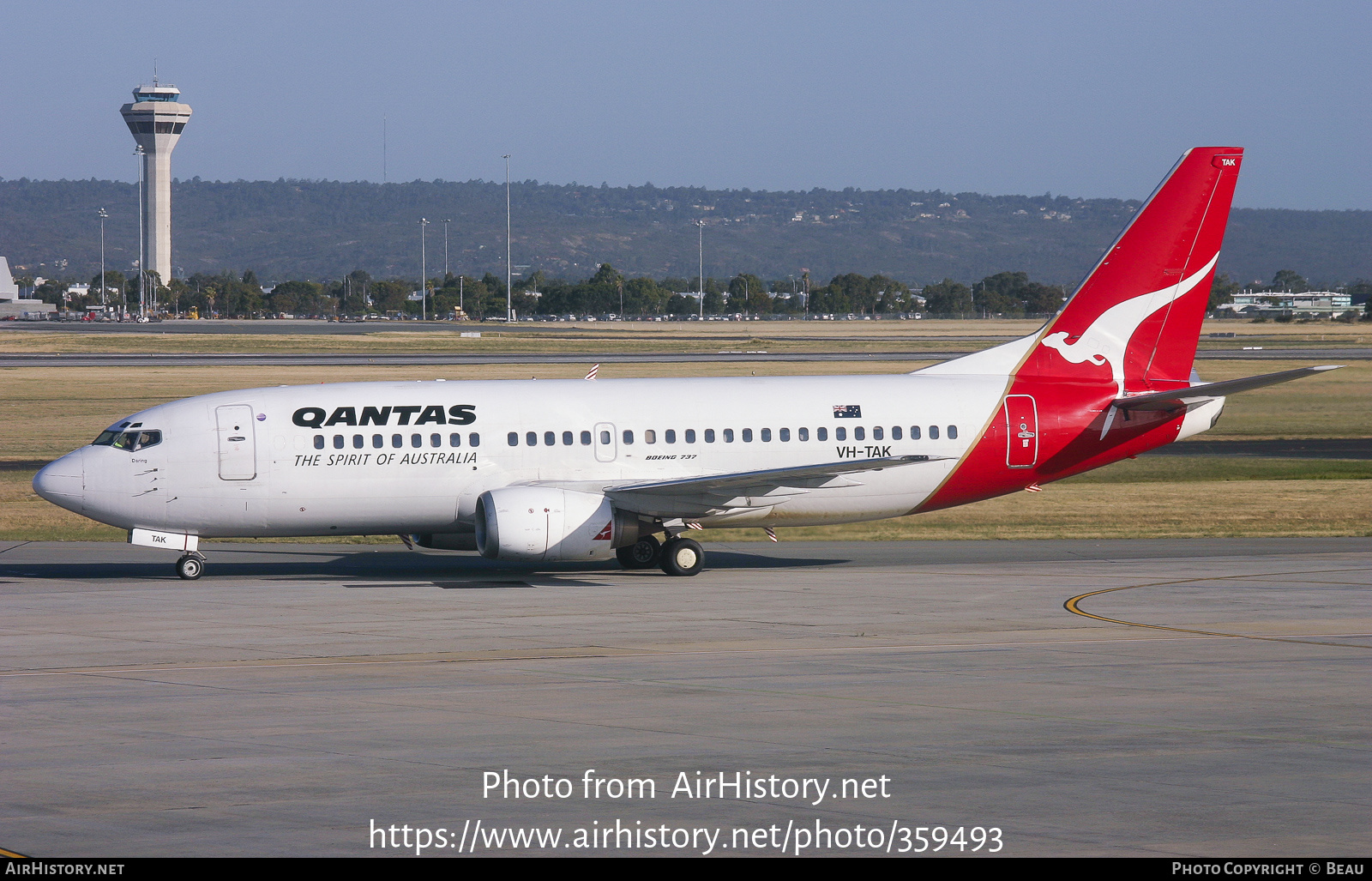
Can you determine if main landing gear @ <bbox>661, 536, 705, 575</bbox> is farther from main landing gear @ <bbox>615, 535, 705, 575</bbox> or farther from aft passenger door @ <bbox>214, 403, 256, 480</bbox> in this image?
aft passenger door @ <bbox>214, 403, 256, 480</bbox>

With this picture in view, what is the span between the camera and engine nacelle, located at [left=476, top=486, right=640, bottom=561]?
26.3 metres

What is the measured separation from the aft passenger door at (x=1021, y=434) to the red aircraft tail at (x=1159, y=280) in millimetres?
1870

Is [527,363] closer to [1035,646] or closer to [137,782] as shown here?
[1035,646]

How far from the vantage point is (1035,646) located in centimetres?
2006

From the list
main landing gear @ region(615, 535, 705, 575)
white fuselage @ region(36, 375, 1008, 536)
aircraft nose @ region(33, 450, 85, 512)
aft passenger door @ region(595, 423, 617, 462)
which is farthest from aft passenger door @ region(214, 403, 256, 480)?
main landing gear @ region(615, 535, 705, 575)

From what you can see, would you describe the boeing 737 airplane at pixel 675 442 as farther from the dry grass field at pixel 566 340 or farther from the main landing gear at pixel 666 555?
the dry grass field at pixel 566 340

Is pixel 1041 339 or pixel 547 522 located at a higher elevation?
pixel 1041 339

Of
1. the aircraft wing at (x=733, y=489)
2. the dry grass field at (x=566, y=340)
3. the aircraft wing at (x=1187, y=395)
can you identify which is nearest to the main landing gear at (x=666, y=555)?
the aircraft wing at (x=733, y=489)

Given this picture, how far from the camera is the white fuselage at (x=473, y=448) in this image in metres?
27.6

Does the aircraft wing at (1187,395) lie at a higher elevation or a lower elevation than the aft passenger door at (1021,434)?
higher

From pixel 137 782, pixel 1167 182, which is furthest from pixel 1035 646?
pixel 1167 182

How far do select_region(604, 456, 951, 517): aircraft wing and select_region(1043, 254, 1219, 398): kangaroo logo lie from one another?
4341 mm

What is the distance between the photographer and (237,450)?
27.6 m

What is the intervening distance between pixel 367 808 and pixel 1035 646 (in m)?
11.2
